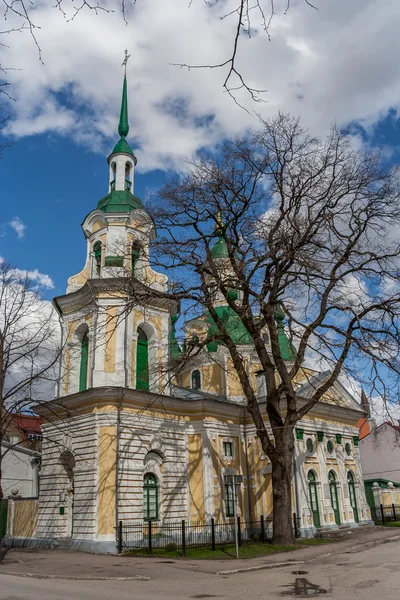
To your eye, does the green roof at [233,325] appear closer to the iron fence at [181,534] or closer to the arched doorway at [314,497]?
the arched doorway at [314,497]

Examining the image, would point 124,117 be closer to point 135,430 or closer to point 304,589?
point 135,430

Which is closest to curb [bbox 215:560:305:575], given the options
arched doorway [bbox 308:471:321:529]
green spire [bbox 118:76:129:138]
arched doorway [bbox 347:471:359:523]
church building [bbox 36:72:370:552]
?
church building [bbox 36:72:370:552]

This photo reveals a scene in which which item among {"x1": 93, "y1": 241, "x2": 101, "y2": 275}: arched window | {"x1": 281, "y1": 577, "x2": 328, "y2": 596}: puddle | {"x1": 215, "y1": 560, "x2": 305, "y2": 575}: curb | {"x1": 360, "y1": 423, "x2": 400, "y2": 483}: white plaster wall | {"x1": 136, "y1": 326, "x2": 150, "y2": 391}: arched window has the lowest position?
{"x1": 281, "y1": 577, "x2": 328, "y2": 596}: puddle

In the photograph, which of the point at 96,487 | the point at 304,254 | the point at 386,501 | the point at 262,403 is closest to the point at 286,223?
the point at 304,254

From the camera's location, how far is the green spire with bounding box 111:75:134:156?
27.8 m

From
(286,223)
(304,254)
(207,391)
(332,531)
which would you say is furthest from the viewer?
(207,391)

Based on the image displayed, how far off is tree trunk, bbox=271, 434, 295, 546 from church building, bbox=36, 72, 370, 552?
4.74 m

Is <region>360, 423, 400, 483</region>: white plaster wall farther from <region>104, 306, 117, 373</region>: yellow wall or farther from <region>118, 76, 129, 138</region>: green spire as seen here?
<region>118, 76, 129, 138</region>: green spire

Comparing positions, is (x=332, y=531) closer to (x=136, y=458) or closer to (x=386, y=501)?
(x=136, y=458)

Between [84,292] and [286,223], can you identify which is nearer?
[286,223]

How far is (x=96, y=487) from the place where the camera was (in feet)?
67.8

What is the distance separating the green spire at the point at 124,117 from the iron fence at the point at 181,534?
19.3 metres

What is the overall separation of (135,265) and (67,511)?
Answer: 441 inches

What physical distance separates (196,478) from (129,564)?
8.78 metres
